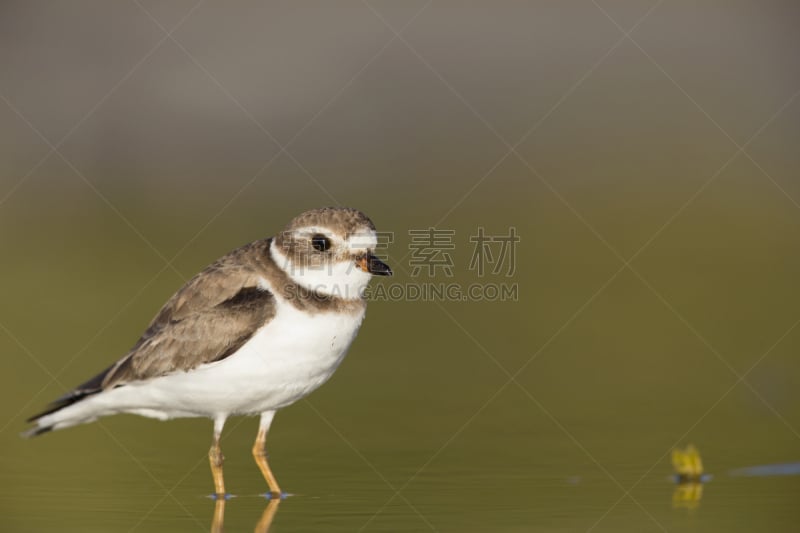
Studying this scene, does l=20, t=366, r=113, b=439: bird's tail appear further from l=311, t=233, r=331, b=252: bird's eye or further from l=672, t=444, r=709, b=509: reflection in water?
l=672, t=444, r=709, b=509: reflection in water

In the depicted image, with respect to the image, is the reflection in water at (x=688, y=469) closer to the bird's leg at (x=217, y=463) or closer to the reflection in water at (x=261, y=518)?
the reflection in water at (x=261, y=518)

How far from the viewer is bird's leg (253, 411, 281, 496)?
436 inches

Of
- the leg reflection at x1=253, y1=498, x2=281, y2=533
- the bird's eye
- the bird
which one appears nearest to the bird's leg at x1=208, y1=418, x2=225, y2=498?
the bird

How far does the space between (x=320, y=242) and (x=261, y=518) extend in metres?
2.40

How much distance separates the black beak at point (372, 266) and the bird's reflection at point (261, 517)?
1.95 meters

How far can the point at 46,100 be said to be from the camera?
35.9 meters

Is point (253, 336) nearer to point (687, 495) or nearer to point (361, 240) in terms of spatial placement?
point (361, 240)

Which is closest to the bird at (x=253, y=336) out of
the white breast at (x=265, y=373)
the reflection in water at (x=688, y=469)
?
the white breast at (x=265, y=373)

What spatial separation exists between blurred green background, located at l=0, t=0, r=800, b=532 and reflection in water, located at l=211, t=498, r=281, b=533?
0.11m

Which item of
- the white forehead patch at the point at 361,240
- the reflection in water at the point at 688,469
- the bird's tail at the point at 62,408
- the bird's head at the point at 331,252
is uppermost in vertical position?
the reflection in water at the point at 688,469

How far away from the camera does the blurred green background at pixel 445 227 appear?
1102cm

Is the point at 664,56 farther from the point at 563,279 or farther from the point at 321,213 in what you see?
the point at 321,213

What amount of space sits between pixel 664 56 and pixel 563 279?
66.8 ft

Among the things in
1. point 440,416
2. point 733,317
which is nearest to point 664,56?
point 733,317
